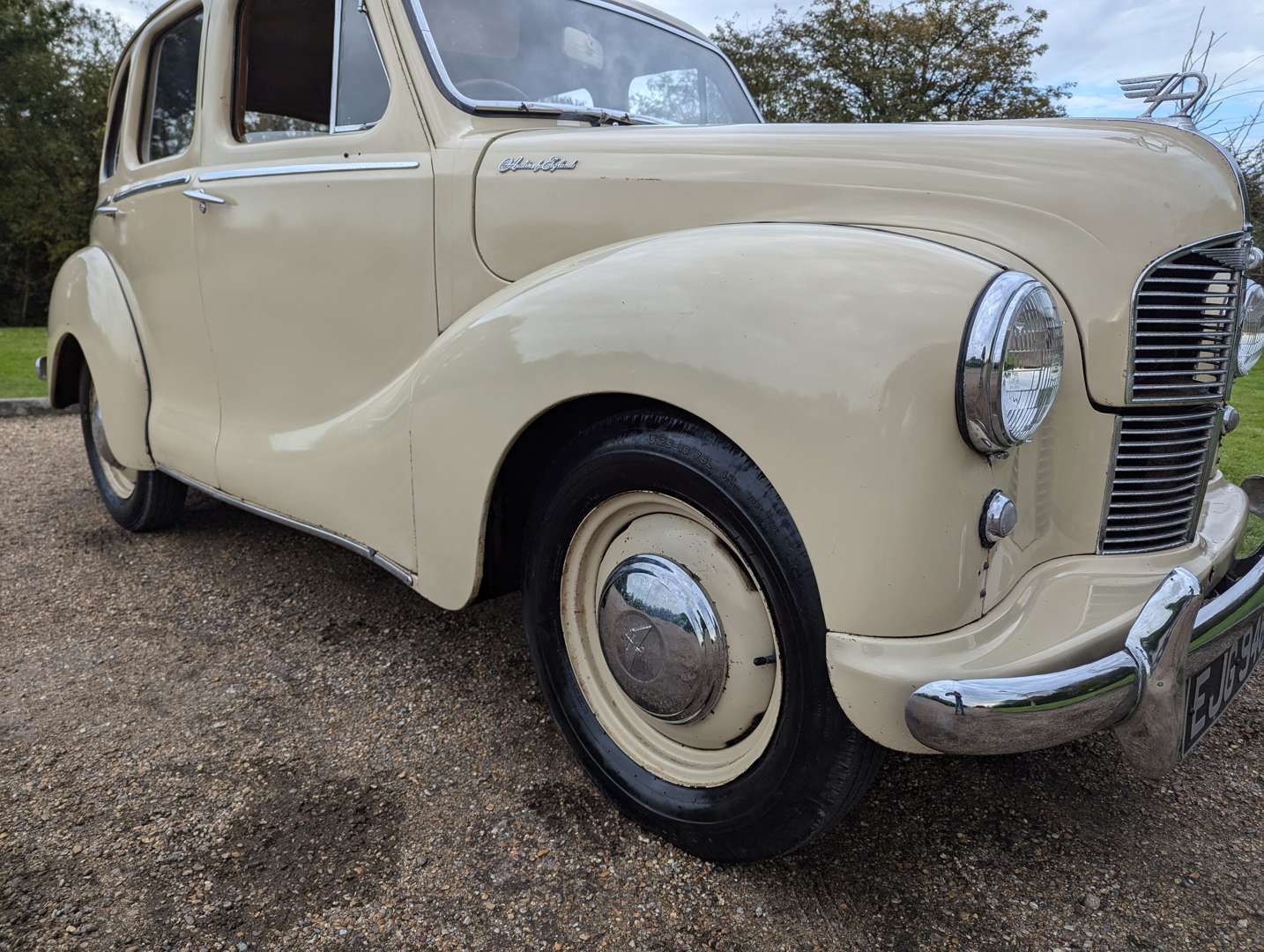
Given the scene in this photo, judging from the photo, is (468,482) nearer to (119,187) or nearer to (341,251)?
(341,251)

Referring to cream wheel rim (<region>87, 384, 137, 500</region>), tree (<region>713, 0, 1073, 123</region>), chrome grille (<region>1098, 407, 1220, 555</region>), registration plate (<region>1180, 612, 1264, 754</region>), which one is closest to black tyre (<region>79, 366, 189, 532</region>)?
cream wheel rim (<region>87, 384, 137, 500</region>)

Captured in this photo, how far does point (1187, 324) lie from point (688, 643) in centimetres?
106

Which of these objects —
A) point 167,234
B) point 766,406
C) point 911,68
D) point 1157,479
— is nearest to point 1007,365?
point 766,406

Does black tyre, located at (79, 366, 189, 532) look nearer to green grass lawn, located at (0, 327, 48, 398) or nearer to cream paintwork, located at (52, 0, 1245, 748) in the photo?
cream paintwork, located at (52, 0, 1245, 748)

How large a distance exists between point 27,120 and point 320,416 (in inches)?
799

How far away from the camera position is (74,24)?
19.0 meters

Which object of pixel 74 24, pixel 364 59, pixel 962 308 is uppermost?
pixel 74 24

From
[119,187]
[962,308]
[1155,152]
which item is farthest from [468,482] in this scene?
[119,187]

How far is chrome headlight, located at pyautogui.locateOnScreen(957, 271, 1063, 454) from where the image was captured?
1.31 metres

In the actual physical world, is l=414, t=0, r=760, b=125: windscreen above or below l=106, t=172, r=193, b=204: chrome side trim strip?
above

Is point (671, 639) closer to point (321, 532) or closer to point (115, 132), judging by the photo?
point (321, 532)

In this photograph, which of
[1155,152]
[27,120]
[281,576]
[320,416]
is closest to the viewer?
[1155,152]

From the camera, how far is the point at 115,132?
3.77 metres

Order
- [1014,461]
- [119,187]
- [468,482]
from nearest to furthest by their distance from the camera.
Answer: [1014,461] < [468,482] < [119,187]
